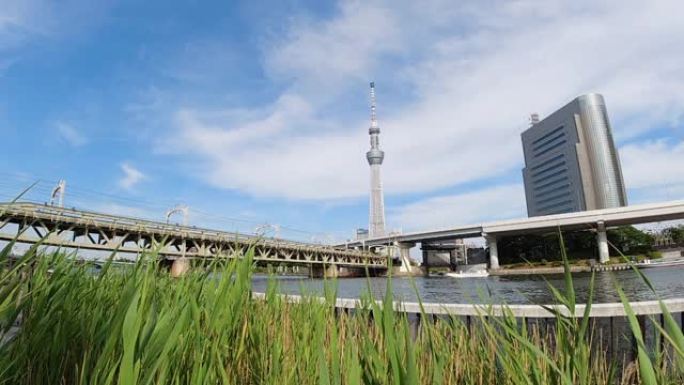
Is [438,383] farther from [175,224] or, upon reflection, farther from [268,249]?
[268,249]

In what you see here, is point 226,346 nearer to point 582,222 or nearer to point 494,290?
point 494,290

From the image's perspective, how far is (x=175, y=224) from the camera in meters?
34.6

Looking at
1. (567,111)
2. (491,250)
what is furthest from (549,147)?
(491,250)

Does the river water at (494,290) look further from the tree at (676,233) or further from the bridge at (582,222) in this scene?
the tree at (676,233)

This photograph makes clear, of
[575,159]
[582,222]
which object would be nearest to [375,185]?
[575,159]

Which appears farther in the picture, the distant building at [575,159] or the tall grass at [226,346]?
the distant building at [575,159]

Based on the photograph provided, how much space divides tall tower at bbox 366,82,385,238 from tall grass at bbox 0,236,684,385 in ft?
350

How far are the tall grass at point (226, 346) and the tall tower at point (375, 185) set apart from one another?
350 ft

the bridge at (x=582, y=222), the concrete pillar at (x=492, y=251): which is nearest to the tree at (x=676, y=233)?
the bridge at (x=582, y=222)

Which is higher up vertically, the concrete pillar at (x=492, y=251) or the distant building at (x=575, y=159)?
the distant building at (x=575, y=159)

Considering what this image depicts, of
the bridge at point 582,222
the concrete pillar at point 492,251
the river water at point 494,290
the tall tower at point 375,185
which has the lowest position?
the river water at point 494,290

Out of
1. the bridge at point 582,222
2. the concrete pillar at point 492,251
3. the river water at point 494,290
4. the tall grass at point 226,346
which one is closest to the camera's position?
the tall grass at point 226,346

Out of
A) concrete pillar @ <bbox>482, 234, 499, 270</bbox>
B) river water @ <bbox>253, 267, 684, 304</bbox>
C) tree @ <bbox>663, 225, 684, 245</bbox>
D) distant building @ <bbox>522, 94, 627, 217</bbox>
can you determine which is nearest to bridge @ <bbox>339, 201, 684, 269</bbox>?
concrete pillar @ <bbox>482, 234, 499, 270</bbox>

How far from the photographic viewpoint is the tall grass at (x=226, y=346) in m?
1.08
